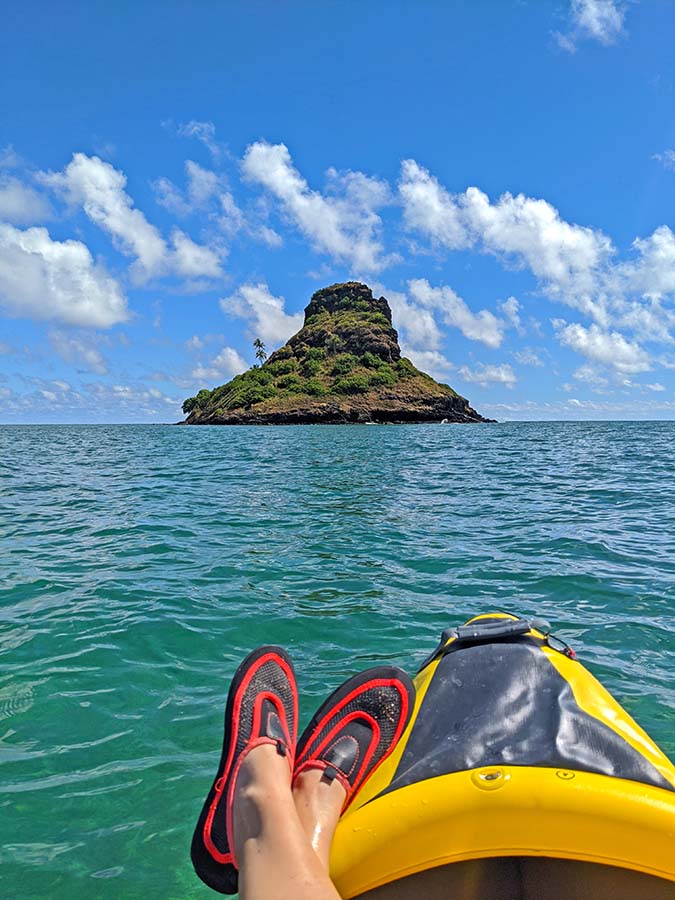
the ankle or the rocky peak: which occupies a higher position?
the rocky peak

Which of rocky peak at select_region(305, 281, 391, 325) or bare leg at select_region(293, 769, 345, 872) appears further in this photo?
rocky peak at select_region(305, 281, 391, 325)

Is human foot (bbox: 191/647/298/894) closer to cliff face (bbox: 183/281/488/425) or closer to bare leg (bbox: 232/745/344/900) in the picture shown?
bare leg (bbox: 232/745/344/900)

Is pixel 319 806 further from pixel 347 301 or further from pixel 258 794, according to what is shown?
pixel 347 301

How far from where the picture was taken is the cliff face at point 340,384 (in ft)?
328

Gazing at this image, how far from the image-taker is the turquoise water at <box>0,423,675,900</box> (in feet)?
9.88

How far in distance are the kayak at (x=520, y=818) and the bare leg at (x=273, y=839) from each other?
0.33 feet

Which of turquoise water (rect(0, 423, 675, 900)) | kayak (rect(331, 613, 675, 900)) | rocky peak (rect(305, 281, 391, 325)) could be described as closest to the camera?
kayak (rect(331, 613, 675, 900))

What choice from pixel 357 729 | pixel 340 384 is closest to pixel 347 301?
pixel 340 384

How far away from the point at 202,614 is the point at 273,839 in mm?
3945

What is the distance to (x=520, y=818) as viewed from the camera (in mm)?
1705

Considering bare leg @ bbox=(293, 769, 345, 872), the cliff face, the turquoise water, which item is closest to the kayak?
bare leg @ bbox=(293, 769, 345, 872)

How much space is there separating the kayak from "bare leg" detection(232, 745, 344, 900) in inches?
4.0

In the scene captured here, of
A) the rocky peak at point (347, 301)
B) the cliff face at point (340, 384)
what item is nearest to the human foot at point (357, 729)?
the cliff face at point (340, 384)

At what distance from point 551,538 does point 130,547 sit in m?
6.19
